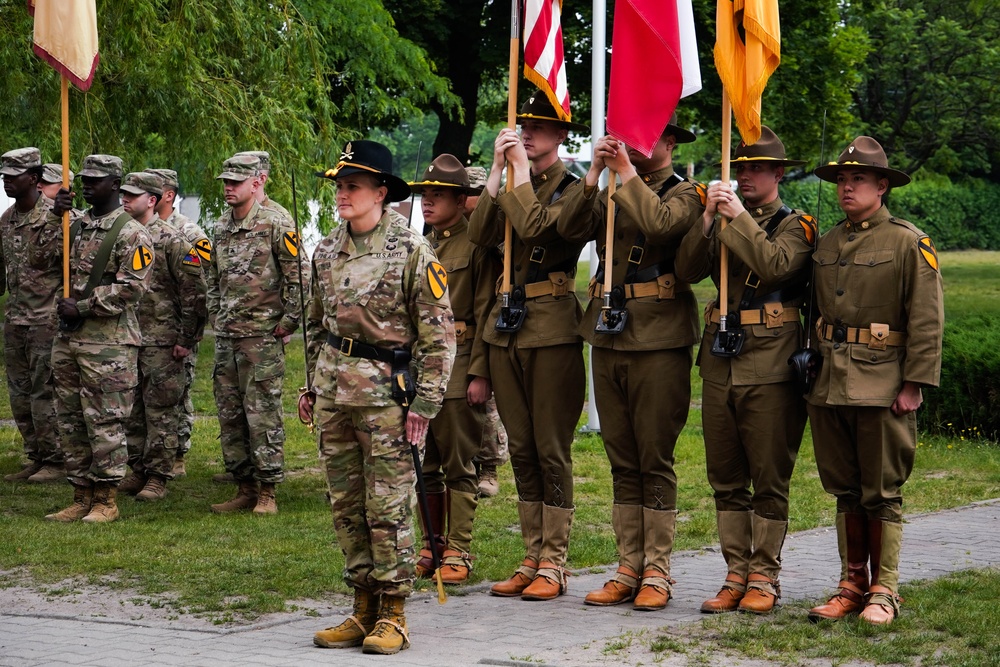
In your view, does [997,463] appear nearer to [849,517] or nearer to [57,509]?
[849,517]

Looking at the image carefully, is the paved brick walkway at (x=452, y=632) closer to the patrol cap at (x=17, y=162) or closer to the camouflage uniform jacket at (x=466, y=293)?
the camouflage uniform jacket at (x=466, y=293)

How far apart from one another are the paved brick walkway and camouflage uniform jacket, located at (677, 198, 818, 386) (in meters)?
1.30

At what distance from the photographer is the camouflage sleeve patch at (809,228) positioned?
741cm

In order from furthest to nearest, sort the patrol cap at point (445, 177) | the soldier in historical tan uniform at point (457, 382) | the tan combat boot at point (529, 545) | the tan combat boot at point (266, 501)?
1. the tan combat boot at point (266, 501)
2. the patrol cap at point (445, 177)
3. the soldier in historical tan uniform at point (457, 382)
4. the tan combat boot at point (529, 545)

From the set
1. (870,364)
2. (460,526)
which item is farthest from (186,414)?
(870,364)

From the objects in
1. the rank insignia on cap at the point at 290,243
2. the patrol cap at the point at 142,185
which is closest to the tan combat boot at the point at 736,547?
the rank insignia on cap at the point at 290,243

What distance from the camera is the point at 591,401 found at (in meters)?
14.3

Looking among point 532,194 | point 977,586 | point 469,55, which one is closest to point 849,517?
point 977,586

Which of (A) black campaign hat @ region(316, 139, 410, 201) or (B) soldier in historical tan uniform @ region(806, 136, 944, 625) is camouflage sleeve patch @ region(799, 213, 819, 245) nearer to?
(B) soldier in historical tan uniform @ region(806, 136, 944, 625)

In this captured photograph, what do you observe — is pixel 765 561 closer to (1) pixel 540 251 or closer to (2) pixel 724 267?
(2) pixel 724 267

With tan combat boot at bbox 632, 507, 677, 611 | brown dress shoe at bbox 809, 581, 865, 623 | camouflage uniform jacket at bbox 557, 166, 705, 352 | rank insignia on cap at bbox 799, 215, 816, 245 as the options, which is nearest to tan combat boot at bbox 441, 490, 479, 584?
tan combat boot at bbox 632, 507, 677, 611

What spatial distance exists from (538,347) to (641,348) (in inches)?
25.2

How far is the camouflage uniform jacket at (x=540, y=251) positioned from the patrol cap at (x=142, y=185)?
4169 mm

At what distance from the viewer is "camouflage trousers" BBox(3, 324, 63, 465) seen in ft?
38.1
